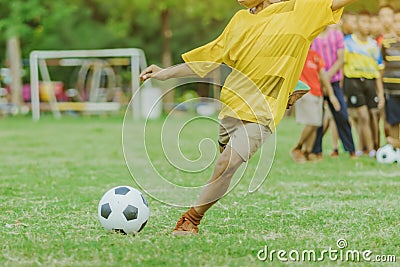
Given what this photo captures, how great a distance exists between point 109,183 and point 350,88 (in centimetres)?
423

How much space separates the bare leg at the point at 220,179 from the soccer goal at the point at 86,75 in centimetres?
1524

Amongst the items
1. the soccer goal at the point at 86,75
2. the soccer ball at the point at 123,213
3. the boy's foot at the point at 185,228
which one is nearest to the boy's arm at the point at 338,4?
the boy's foot at the point at 185,228

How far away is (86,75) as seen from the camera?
25.0m

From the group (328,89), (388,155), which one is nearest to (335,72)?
(328,89)

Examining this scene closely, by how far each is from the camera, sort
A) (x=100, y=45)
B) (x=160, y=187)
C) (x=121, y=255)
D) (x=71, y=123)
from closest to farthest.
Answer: (x=121, y=255) < (x=160, y=187) < (x=71, y=123) < (x=100, y=45)

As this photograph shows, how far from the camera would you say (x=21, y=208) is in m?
6.36

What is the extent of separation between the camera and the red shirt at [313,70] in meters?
10.1

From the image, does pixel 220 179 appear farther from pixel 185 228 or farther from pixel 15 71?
pixel 15 71

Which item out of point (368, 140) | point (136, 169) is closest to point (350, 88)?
point (368, 140)

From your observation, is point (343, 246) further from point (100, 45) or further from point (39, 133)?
point (100, 45)

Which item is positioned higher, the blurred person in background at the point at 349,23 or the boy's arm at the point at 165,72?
the boy's arm at the point at 165,72

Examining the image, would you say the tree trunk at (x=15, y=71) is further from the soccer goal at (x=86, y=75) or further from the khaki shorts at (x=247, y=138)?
the khaki shorts at (x=247, y=138)

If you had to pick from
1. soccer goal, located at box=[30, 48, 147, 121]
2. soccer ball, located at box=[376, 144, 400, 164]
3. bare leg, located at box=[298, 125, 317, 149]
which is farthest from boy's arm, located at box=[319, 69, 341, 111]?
soccer goal, located at box=[30, 48, 147, 121]

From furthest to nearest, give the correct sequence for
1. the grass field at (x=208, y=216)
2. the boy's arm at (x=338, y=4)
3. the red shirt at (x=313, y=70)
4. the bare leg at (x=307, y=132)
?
1. the bare leg at (x=307, y=132)
2. the red shirt at (x=313, y=70)
3. the boy's arm at (x=338, y=4)
4. the grass field at (x=208, y=216)
